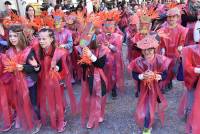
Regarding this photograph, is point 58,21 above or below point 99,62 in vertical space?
above

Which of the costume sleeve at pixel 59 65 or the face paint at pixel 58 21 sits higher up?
the face paint at pixel 58 21

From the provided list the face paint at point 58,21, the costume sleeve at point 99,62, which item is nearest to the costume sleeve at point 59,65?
the costume sleeve at point 99,62

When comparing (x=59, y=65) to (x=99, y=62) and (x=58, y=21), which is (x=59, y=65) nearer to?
(x=99, y=62)

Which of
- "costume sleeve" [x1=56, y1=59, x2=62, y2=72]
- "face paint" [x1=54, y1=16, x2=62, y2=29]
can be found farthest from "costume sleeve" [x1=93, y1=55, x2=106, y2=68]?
"face paint" [x1=54, y1=16, x2=62, y2=29]

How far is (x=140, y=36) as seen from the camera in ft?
17.2

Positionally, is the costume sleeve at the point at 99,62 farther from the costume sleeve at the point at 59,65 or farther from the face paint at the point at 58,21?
the face paint at the point at 58,21

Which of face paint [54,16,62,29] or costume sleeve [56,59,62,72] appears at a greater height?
face paint [54,16,62,29]

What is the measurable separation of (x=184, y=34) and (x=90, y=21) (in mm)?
1832

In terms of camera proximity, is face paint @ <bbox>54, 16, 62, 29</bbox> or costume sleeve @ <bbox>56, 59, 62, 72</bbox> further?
face paint @ <bbox>54, 16, 62, 29</bbox>

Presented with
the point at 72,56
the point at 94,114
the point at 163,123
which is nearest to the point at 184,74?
the point at 163,123

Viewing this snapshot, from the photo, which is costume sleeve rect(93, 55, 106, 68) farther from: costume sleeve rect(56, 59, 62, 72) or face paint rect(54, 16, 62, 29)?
face paint rect(54, 16, 62, 29)

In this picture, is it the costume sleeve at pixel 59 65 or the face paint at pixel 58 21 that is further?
the face paint at pixel 58 21

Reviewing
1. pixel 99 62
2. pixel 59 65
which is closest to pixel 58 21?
pixel 59 65

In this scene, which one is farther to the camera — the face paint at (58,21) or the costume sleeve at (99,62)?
the face paint at (58,21)
